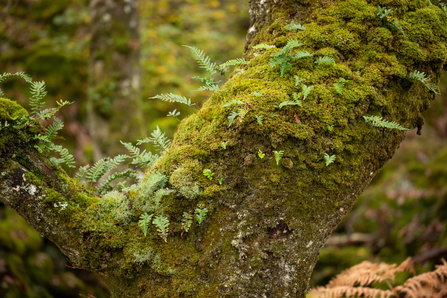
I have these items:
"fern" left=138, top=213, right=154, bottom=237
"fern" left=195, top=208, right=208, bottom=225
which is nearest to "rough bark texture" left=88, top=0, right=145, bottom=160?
"fern" left=138, top=213, right=154, bottom=237

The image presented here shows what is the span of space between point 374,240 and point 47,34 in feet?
33.1

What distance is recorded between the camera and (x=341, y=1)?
204cm

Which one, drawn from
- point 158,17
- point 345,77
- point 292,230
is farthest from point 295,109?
point 158,17

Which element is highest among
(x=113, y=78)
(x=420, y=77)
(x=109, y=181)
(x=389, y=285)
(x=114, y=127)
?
(x=113, y=78)

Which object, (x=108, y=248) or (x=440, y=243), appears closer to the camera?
(x=108, y=248)

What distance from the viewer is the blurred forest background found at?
15.8 feet

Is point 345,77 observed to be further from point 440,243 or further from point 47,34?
point 47,34

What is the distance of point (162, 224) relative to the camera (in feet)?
5.70

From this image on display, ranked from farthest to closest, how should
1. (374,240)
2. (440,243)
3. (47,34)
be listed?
(47,34) → (374,240) → (440,243)

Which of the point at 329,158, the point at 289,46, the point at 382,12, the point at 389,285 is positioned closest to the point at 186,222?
the point at 329,158

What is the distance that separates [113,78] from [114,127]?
1000mm

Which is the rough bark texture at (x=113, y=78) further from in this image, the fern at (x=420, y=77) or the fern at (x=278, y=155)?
the fern at (x=420, y=77)

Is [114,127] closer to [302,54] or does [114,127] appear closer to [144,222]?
[144,222]

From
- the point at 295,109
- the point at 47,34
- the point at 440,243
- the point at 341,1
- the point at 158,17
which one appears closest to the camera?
the point at 295,109
